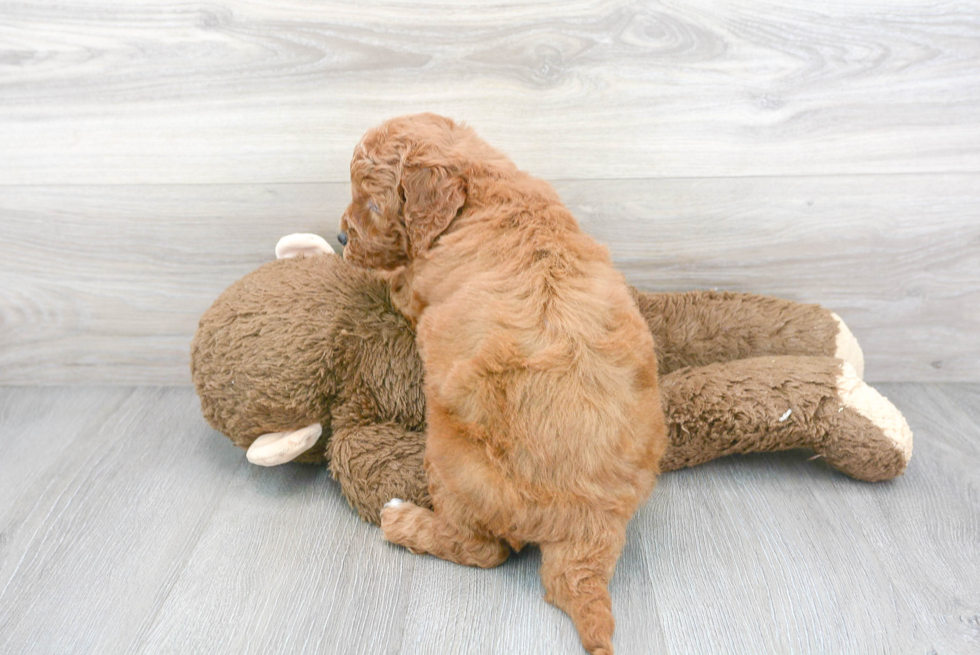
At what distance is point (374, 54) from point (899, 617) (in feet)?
4.03

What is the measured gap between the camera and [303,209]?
136 cm

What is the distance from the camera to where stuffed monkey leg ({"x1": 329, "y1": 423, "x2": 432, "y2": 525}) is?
1.09 m

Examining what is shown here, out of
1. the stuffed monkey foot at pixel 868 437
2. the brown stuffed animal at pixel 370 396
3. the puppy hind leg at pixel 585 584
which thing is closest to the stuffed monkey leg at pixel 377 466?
the brown stuffed animal at pixel 370 396

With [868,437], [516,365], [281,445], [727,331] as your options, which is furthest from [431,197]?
[868,437]

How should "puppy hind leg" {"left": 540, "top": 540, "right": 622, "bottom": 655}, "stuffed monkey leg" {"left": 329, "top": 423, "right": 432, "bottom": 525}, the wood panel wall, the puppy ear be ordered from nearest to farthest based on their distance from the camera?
"puppy hind leg" {"left": 540, "top": 540, "right": 622, "bottom": 655} → the puppy ear → "stuffed monkey leg" {"left": 329, "top": 423, "right": 432, "bottom": 525} → the wood panel wall

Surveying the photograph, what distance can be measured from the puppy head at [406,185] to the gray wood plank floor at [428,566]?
1.57 ft

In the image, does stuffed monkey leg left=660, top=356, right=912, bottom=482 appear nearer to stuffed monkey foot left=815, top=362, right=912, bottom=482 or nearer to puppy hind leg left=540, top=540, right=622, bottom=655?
stuffed monkey foot left=815, top=362, right=912, bottom=482

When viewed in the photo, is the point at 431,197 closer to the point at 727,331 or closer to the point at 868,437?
the point at 727,331

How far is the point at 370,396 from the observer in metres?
1.17

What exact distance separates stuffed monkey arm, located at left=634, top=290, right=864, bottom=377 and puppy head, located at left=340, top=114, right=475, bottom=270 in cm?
48

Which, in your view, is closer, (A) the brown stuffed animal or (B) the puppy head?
(B) the puppy head

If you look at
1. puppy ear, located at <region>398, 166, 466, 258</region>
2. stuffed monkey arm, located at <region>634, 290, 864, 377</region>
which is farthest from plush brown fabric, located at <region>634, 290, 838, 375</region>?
puppy ear, located at <region>398, 166, 466, 258</region>

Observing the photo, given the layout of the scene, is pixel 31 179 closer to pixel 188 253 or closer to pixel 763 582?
pixel 188 253

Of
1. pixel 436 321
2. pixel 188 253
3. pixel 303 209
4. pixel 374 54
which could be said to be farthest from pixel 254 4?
pixel 436 321
